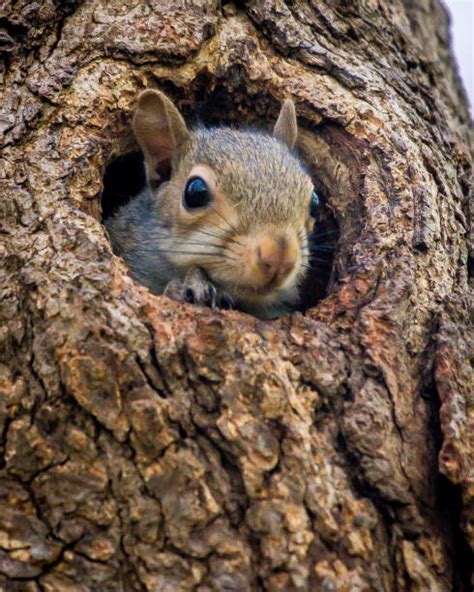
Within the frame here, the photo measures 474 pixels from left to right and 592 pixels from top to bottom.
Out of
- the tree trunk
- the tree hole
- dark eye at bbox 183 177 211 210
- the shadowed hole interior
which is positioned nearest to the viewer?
the tree trunk

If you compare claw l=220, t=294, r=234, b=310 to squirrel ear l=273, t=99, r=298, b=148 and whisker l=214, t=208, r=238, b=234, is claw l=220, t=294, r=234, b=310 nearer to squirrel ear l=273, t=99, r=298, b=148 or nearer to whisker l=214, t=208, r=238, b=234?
whisker l=214, t=208, r=238, b=234

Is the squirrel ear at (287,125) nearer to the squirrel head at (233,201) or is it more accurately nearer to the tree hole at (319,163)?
the squirrel head at (233,201)

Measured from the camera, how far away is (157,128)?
284 centimetres

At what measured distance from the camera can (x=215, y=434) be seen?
1.83m

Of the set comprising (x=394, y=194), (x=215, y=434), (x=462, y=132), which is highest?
(x=462, y=132)

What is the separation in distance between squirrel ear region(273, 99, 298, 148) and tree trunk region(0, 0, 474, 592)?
271mm

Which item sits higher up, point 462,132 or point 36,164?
point 462,132

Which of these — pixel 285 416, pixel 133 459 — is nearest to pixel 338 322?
pixel 285 416

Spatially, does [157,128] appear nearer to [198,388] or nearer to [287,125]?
[287,125]

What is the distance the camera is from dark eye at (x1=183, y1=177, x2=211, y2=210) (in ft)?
8.67

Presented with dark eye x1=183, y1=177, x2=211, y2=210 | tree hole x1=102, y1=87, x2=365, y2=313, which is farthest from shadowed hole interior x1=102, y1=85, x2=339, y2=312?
dark eye x1=183, y1=177, x2=211, y2=210

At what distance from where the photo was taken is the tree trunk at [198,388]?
1.73 meters

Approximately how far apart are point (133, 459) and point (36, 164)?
103 cm

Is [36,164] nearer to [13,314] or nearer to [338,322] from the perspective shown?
[13,314]
